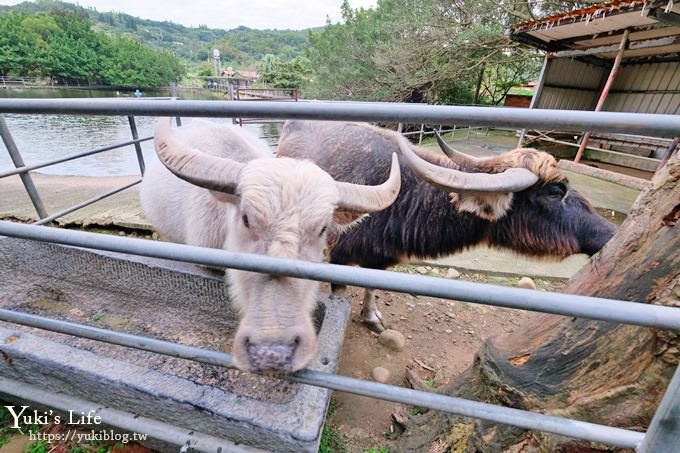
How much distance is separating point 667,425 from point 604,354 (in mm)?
493

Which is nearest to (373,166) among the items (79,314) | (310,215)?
(310,215)

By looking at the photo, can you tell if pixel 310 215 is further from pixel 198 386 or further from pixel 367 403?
→ pixel 367 403

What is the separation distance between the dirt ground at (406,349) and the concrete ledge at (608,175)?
509 cm

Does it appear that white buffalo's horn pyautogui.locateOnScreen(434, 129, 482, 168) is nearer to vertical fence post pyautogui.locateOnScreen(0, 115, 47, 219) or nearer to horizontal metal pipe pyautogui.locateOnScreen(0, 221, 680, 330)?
horizontal metal pipe pyautogui.locateOnScreen(0, 221, 680, 330)

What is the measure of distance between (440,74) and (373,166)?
13020 millimetres

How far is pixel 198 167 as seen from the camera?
1.75 m

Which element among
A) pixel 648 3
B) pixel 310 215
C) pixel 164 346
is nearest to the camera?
pixel 164 346

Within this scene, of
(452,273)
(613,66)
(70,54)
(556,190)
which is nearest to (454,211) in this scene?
(556,190)

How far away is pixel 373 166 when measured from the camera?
9.50ft

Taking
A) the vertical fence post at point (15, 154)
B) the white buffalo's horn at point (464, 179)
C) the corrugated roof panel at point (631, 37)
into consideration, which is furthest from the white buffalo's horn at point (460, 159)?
the corrugated roof panel at point (631, 37)

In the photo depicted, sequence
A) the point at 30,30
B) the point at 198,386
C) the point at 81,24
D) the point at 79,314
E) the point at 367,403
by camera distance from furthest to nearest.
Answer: the point at 81,24 < the point at 30,30 < the point at 79,314 < the point at 367,403 < the point at 198,386

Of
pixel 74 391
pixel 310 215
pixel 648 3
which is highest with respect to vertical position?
pixel 648 3

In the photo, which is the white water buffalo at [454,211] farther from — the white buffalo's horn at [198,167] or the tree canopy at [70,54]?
the tree canopy at [70,54]

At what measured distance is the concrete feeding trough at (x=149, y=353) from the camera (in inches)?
67.7
